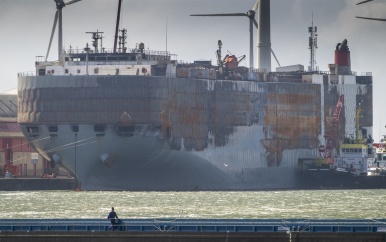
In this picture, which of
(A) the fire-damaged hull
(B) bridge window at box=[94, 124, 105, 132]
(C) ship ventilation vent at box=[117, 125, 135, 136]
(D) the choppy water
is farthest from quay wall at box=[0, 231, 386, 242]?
(A) the fire-damaged hull

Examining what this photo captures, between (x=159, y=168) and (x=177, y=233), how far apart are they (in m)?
102

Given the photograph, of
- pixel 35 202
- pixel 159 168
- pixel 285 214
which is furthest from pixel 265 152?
pixel 285 214

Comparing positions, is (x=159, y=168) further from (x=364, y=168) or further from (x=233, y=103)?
(x=364, y=168)

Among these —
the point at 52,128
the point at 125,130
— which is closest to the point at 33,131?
the point at 52,128

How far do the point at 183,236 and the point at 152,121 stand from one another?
9973 centimetres

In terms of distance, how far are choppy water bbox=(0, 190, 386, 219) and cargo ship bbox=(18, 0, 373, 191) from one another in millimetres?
5952

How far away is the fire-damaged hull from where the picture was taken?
16738 centimetres

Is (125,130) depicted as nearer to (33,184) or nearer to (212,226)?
(33,184)

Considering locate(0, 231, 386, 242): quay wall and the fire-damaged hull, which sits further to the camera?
the fire-damaged hull

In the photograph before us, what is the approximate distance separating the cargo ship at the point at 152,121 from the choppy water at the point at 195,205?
5.95 metres

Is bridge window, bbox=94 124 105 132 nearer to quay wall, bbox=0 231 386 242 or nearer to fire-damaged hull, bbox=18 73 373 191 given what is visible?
fire-damaged hull, bbox=18 73 373 191

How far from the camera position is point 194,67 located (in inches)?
7131

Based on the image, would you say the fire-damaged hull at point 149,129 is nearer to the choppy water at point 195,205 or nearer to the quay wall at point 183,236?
the choppy water at point 195,205

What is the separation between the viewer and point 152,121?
169m
